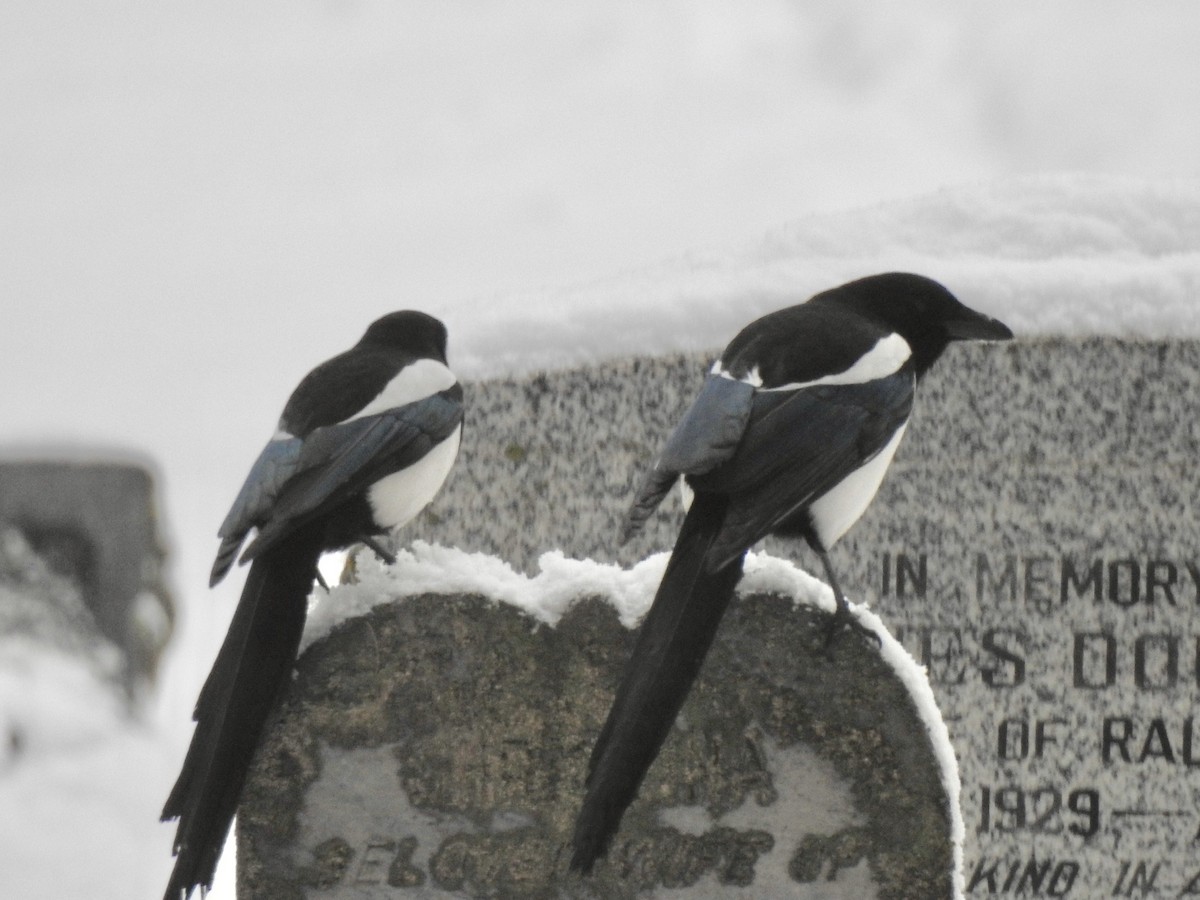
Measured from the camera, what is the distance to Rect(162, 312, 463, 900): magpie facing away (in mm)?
2428

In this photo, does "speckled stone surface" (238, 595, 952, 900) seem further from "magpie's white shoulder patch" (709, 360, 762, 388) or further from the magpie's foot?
"magpie's white shoulder patch" (709, 360, 762, 388)

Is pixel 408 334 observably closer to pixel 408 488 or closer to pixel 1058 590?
pixel 408 488

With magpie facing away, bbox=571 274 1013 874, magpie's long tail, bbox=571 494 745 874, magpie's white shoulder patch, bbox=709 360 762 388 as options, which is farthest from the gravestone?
magpie's long tail, bbox=571 494 745 874

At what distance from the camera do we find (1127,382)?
4305 mm

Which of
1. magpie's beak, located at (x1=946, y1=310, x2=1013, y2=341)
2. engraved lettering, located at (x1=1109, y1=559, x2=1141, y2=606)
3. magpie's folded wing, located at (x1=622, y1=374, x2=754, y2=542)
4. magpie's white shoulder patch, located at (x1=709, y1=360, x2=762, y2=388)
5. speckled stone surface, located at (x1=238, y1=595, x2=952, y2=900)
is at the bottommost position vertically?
speckled stone surface, located at (x1=238, y1=595, x2=952, y2=900)

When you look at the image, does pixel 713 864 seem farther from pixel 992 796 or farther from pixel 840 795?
pixel 992 796

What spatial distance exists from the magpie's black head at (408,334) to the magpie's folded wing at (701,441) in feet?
2.22

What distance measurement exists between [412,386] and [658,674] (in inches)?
29.7

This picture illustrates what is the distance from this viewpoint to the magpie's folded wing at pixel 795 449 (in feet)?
7.86

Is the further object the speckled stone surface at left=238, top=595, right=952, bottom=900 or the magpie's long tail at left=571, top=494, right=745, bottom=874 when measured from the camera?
the speckled stone surface at left=238, top=595, right=952, bottom=900

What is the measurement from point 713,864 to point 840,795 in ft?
0.77

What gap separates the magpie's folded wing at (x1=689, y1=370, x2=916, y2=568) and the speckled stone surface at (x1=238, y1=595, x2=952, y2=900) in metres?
0.33

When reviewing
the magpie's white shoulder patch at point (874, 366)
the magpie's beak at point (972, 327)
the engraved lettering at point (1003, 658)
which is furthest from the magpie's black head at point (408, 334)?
the engraved lettering at point (1003, 658)

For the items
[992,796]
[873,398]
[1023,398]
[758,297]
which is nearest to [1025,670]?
[992,796]
